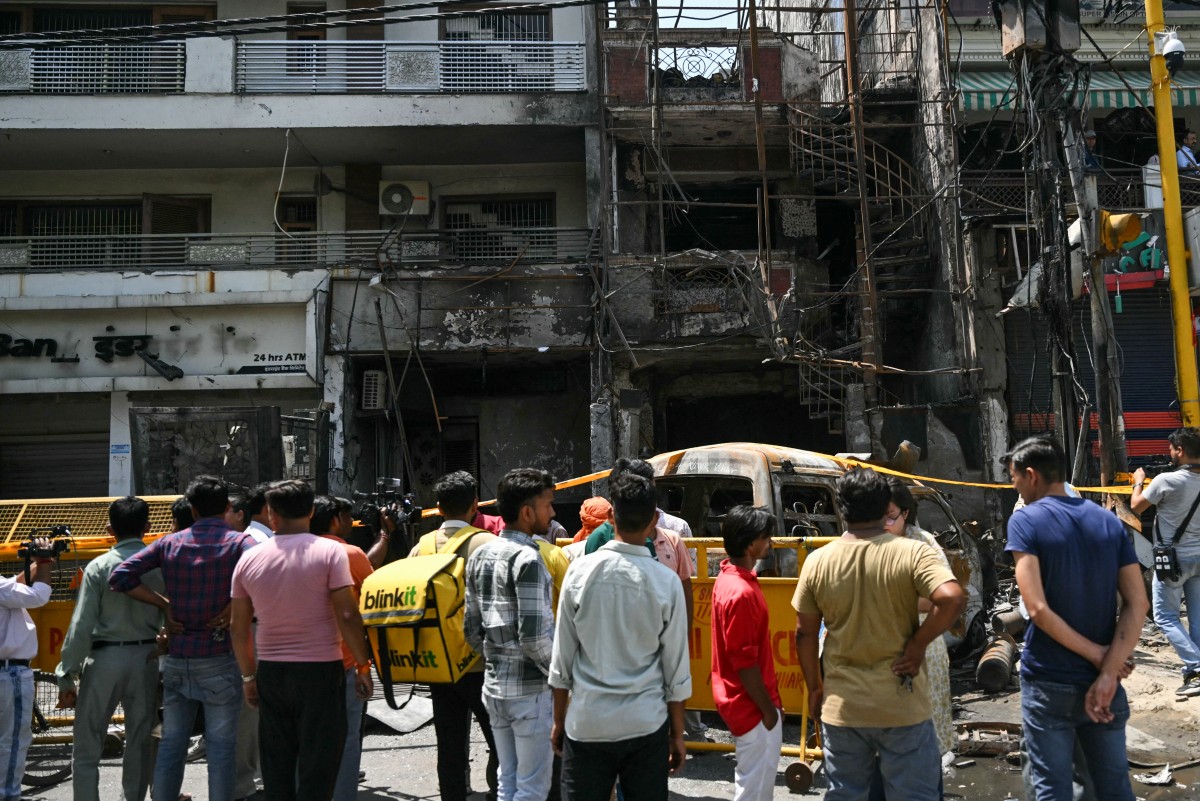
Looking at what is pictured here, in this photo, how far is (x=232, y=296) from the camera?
15.5 metres

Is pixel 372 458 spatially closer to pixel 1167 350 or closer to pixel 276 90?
pixel 276 90

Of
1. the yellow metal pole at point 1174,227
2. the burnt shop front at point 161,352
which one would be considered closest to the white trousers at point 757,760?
the yellow metal pole at point 1174,227

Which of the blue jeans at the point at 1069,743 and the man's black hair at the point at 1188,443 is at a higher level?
the man's black hair at the point at 1188,443

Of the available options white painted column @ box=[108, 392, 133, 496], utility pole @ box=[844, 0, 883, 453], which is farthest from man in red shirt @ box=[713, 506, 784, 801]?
white painted column @ box=[108, 392, 133, 496]

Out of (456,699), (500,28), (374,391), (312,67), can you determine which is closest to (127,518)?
(456,699)

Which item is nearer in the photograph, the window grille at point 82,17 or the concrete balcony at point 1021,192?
the concrete balcony at point 1021,192

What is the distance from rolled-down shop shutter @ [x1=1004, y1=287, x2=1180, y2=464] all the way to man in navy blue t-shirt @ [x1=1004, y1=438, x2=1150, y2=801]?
11.3m

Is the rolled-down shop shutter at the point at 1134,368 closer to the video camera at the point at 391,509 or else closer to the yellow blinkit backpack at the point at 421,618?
the video camera at the point at 391,509

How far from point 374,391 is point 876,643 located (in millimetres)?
12918

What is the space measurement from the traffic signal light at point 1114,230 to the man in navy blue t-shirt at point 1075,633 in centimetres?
624

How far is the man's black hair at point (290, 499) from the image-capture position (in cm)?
447

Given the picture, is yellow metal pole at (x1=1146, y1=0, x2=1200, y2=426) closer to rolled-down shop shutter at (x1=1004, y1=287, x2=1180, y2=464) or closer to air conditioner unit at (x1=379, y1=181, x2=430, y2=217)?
rolled-down shop shutter at (x1=1004, y1=287, x2=1180, y2=464)

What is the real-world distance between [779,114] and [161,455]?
10.3m

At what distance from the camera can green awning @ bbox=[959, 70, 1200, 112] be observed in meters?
14.4
